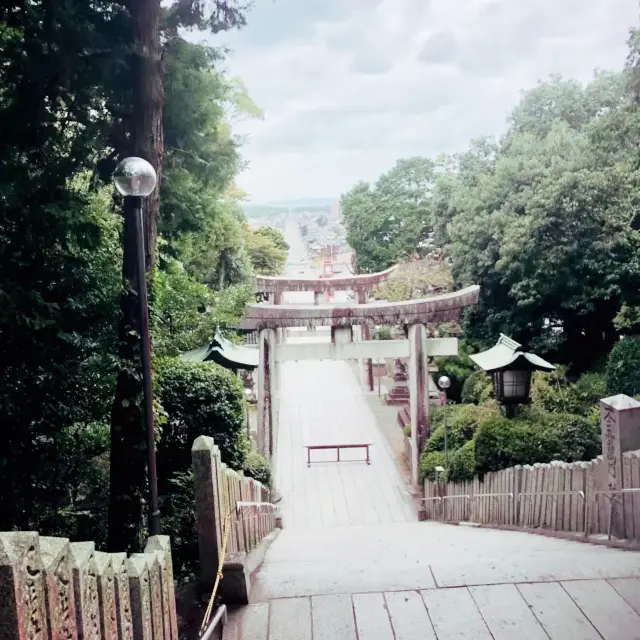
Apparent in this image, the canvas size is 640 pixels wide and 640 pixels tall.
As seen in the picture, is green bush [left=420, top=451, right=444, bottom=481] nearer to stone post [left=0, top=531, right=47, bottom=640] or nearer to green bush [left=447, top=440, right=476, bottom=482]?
green bush [left=447, top=440, right=476, bottom=482]

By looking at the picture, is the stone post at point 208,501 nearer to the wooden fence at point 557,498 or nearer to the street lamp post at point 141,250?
the street lamp post at point 141,250

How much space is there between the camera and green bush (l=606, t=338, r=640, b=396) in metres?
12.3

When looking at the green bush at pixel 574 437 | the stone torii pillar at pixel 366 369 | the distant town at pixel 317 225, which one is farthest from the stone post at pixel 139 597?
the distant town at pixel 317 225

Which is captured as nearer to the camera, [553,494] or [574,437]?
[553,494]

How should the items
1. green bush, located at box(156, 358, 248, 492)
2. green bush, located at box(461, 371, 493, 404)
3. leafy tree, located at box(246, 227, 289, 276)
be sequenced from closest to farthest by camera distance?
1. green bush, located at box(156, 358, 248, 492)
2. green bush, located at box(461, 371, 493, 404)
3. leafy tree, located at box(246, 227, 289, 276)

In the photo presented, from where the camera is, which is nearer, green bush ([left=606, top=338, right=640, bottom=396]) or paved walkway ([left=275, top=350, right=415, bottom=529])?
paved walkway ([left=275, top=350, right=415, bottom=529])

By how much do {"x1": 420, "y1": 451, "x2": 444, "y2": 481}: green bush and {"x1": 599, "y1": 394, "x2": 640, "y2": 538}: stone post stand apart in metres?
5.33

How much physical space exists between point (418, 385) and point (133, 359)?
7366 millimetres

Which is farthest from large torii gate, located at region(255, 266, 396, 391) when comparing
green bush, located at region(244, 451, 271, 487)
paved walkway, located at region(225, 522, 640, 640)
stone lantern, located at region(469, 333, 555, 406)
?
paved walkway, located at region(225, 522, 640, 640)

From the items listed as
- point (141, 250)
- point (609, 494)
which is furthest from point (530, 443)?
point (141, 250)

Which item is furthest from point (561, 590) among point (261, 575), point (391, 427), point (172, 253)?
point (391, 427)

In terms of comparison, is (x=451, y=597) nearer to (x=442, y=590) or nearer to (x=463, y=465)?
(x=442, y=590)

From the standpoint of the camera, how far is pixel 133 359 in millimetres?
4797

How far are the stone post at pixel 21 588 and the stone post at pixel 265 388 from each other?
9542 mm
